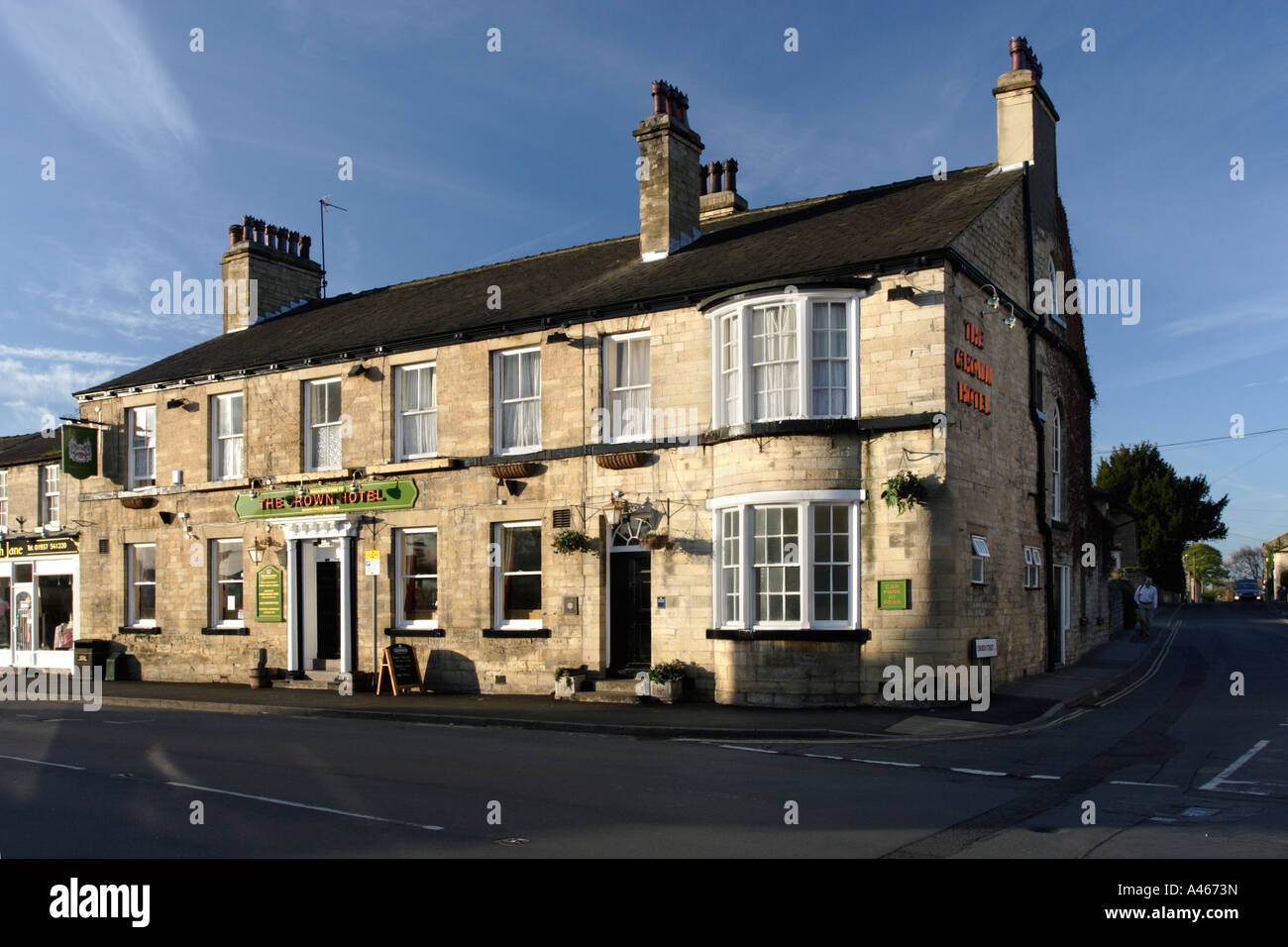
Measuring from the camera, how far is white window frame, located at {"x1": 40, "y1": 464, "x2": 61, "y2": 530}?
1170 inches

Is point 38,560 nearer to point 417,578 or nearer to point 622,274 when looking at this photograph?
point 417,578

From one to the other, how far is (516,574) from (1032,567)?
385 inches

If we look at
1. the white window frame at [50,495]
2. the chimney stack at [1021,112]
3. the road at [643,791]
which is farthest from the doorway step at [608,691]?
the white window frame at [50,495]

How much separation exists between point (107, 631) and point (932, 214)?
2072 centimetres

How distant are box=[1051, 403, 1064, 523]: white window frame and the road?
25.8ft

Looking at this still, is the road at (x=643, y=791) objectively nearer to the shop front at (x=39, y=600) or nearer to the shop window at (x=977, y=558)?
the shop window at (x=977, y=558)

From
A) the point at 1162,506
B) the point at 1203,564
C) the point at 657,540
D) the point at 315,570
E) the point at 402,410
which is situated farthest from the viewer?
the point at 1203,564

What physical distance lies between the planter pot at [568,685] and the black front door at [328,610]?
627 centimetres

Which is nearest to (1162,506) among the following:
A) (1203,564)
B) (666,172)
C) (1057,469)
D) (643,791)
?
(1057,469)

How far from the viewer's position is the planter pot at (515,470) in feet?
67.0

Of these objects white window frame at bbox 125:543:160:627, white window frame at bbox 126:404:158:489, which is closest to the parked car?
white window frame at bbox 125:543:160:627

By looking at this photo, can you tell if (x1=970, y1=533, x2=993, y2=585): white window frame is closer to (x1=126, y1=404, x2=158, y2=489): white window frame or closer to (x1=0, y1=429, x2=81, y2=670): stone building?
(x1=126, y1=404, x2=158, y2=489): white window frame

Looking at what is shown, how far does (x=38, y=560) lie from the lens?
97.0 feet
